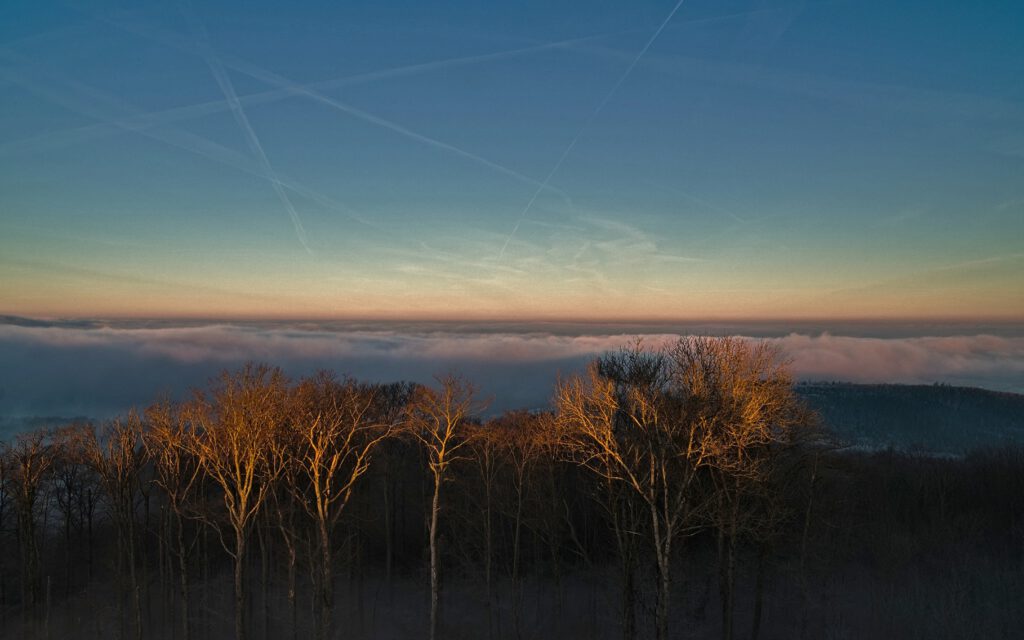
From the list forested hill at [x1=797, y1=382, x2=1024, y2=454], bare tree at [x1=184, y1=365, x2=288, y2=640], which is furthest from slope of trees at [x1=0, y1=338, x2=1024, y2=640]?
forested hill at [x1=797, y1=382, x2=1024, y2=454]

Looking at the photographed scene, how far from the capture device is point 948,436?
140m

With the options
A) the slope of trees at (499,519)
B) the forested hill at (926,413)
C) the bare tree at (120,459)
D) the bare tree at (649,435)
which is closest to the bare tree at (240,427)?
the slope of trees at (499,519)

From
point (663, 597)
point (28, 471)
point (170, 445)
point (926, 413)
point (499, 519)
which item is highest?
point (170, 445)

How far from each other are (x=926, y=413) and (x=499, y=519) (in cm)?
15497

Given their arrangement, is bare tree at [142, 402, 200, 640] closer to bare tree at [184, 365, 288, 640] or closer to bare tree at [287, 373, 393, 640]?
bare tree at [184, 365, 288, 640]

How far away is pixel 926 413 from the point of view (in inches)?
6048

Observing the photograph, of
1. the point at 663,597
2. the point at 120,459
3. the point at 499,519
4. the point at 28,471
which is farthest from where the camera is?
the point at 499,519

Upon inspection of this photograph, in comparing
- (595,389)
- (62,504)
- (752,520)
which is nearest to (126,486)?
(62,504)

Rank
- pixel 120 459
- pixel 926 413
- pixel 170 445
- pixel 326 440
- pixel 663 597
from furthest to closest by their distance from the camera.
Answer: pixel 926 413
pixel 120 459
pixel 170 445
pixel 326 440
pixel 663 597

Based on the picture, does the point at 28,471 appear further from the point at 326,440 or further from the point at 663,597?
the point at 663,597

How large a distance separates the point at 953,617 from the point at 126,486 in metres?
46.3

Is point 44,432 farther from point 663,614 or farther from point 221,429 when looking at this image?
point 663,614

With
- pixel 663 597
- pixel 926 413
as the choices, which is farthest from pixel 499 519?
pixel 926 413

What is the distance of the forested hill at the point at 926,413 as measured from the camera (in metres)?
142
